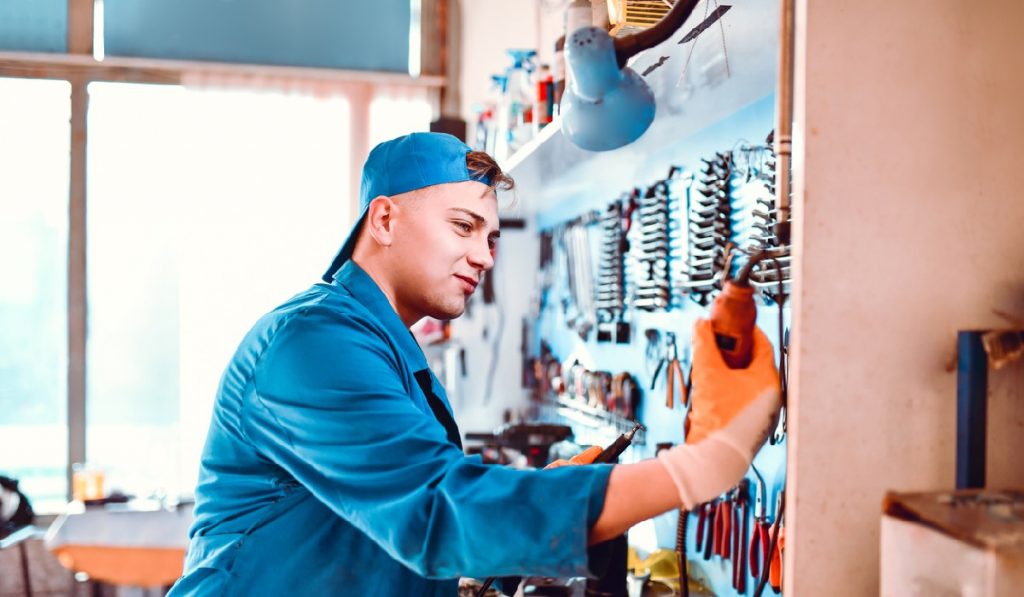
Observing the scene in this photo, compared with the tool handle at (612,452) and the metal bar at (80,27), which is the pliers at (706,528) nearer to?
the tool handle at (612,452)

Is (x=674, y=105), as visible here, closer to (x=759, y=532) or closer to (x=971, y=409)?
(x=759, y=532)

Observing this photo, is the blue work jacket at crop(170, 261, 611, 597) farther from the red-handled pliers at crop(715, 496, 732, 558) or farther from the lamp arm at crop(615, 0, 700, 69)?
the red-handled pliers at crop(715, 496, 732, 558)

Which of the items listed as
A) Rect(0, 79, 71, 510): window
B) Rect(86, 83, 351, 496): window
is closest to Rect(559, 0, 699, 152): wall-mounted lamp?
Rect(86, 83, 351, 496): window

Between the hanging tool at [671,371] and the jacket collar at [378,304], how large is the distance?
1005mm

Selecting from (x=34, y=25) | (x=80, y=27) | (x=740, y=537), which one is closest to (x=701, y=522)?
(x=740, y=537)

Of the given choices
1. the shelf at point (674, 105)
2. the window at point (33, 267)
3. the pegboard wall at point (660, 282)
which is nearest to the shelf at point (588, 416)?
the pegboard wall at point (660, 282)

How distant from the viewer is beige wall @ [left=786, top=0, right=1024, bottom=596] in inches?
41.8

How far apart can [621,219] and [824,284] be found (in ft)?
6.44

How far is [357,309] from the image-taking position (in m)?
1.44

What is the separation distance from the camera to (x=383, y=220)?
165 centimetres

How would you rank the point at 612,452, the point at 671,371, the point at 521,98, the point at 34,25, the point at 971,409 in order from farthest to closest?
the point at 34,25 → the point at 521,98 → the point at 671,371 → the point at 612,452 → the point at 971,409

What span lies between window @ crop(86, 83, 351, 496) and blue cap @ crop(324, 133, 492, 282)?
3.45 metres

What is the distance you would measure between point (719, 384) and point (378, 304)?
2.32ft

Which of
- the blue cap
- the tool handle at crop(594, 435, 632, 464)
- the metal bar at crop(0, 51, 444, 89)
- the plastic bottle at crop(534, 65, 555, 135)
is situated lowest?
the tool handle at crop(594, 435, 632, 464)
